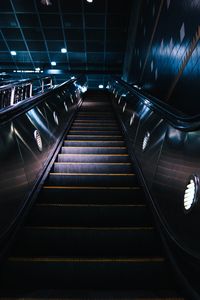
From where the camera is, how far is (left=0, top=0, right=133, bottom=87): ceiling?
1193cm

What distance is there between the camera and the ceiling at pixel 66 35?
1193cm

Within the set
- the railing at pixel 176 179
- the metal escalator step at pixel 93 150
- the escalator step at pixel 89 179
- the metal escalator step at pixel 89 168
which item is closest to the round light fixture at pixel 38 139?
the metal escalator step at pixel 89 168

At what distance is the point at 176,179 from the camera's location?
2426 mm

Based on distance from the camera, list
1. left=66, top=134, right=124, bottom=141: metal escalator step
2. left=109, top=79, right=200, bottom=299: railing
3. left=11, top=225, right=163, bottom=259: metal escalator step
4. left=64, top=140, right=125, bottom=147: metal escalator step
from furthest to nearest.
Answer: left=66, top=134, right=124, bottom=141: metal escalator step < left=64, top=140, right=125, bottom=147: metal escalator step < left=11, top=225, right=163, bottom=259: metal escalator step < left=109, top=79, right=200, bottom=299: railing

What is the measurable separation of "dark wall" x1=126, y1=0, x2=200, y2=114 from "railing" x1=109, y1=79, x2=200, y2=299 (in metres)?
1.00

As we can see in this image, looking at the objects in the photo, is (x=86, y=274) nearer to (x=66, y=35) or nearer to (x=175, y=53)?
(x=175, y=53)

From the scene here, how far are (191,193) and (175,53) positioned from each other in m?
3.96

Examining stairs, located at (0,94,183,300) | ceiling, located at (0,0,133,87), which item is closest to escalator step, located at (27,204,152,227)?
stairs, located at (0,94,183,300)

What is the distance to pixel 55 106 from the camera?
18.7 feet

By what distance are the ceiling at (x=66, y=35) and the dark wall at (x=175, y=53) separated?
14.5 ft

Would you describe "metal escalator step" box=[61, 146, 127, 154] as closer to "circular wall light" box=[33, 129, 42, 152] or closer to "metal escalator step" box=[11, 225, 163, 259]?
"circular wall light" box=[33, 129, 42, 152]

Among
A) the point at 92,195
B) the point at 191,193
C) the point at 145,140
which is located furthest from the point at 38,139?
the point at 191,193

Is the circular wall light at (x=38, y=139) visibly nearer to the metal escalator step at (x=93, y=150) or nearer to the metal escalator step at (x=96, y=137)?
the metal escalator step at (x=93, y=150)

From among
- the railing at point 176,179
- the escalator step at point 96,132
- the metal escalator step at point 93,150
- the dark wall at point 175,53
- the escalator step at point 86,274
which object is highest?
the dark wall at point 175,53
